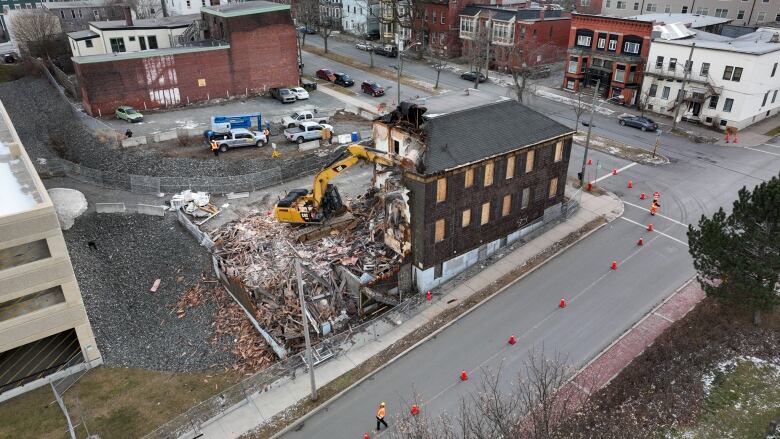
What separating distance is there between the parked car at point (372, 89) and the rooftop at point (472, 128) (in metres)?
29.4

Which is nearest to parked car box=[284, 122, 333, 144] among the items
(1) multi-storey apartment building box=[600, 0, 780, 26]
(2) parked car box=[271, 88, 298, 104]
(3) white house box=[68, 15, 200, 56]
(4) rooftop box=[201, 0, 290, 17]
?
(2) parked car box=[271, 88, 298, 104]

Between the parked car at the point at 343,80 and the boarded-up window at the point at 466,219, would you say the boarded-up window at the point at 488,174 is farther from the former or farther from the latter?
the parked car at the point at 343,80

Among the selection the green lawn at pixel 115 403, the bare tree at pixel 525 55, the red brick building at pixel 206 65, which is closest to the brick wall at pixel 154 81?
the red brick building at pixel 206 65

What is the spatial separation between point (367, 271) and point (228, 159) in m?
20.6

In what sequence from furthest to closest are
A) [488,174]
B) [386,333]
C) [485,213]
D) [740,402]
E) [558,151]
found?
[558,151] → [485,213] → [488,174] → [386,333] → [740,402]

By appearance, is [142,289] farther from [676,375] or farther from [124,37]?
[124,37]

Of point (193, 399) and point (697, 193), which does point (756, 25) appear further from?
point (193, 399)

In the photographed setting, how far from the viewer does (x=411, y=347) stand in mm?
25281

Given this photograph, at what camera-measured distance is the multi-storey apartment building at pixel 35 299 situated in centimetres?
2264

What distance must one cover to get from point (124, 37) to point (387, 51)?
35.0m

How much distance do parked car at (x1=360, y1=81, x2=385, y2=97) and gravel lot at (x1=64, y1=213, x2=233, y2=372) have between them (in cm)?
3245

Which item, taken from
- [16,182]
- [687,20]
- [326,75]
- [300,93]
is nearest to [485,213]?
[16,182]

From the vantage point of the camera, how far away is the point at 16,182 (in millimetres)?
25484

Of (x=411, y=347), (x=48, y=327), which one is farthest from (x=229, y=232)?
(x=411, y=347)
